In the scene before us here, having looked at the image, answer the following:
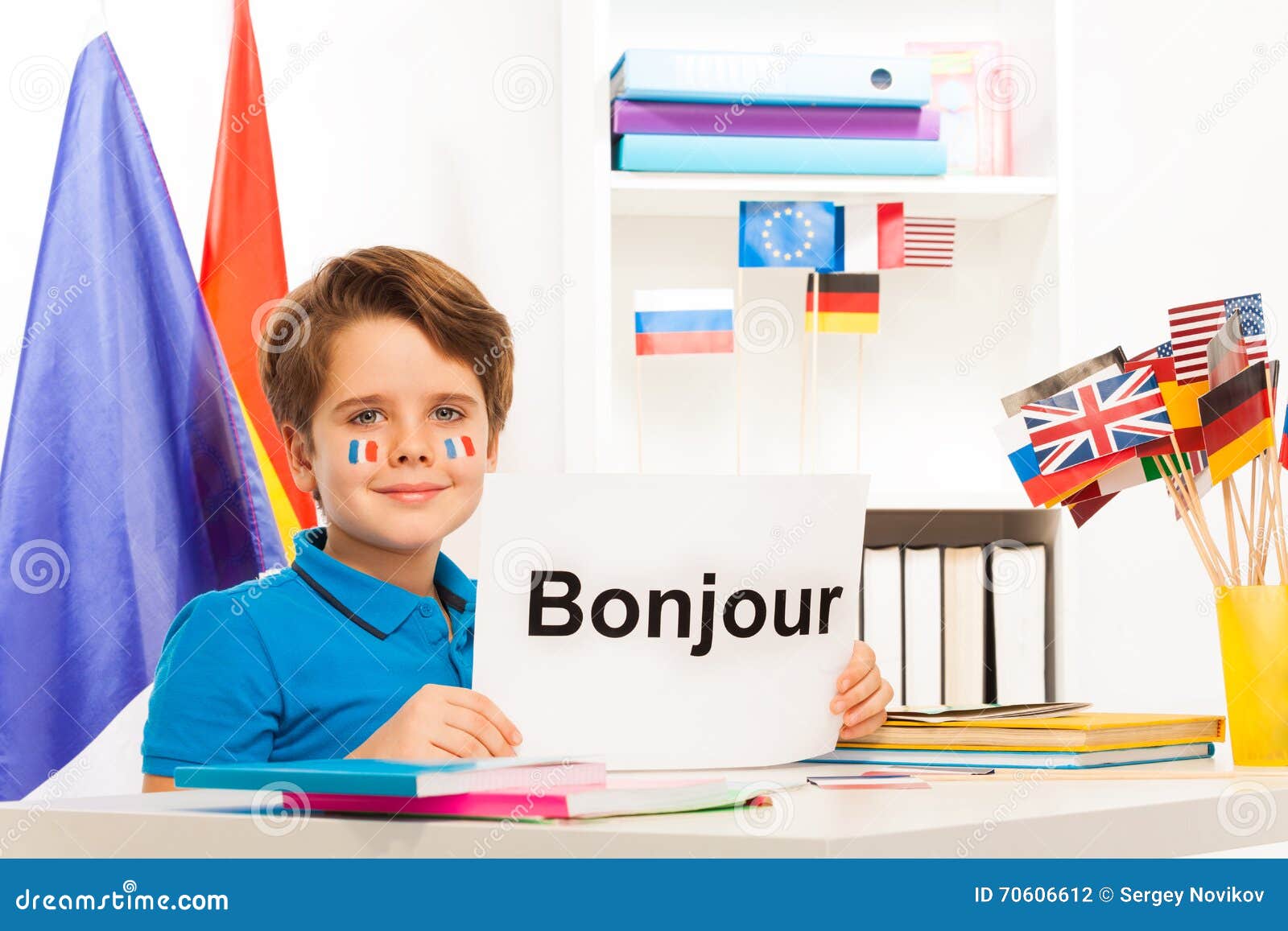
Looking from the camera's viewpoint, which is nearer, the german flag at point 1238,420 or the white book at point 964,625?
the german flag at point 1238,420

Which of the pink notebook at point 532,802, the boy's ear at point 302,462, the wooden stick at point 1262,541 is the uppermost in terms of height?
the boy's ear at point 302,462

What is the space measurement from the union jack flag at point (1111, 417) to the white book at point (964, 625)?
35.2 inches

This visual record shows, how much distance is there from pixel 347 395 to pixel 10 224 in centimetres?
99

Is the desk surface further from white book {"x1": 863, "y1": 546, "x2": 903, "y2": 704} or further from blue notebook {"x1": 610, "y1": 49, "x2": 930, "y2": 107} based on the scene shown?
blue notebook {"x1": 610, "y1": 49, "x2": 930, "y2": 107}

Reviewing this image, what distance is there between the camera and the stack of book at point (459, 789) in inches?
24.0

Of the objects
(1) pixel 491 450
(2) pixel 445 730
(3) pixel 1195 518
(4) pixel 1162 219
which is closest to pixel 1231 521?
(3) pixel 1195 518

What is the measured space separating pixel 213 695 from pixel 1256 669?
36.1 inches

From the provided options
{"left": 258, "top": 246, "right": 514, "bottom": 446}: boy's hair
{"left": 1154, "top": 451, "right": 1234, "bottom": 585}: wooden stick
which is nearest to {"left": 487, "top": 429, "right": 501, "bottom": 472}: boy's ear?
{"left": 258, "top": 246, "right": 514, "bottom": 446}: boy's hair

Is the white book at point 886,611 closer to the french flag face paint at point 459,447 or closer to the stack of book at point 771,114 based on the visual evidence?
the stack of book at point 771,114

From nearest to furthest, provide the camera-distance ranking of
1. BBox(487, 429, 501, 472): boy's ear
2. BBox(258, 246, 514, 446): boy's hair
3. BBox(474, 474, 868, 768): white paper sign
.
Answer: BBox(474, 474, 868, 768): white paper sign → BBox(258, 246, 514, 446): boy's hair → BBox(487, 429, 501, 472): boy's ear

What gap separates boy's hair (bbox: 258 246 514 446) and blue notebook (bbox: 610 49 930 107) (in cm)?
54

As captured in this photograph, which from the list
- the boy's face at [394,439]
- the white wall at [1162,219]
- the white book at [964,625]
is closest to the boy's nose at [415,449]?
the boy's face at [394,439]

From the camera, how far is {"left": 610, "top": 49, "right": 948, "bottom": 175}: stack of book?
1903 millimetres
